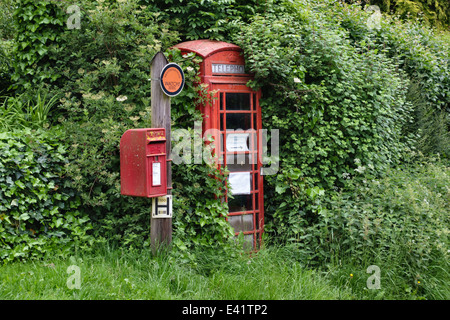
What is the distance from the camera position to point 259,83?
609cm

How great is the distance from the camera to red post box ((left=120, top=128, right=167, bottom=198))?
14.9 feet

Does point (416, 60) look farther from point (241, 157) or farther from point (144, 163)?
point (144, 163)

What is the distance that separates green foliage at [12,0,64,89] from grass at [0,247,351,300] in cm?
277

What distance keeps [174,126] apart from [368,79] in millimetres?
3190

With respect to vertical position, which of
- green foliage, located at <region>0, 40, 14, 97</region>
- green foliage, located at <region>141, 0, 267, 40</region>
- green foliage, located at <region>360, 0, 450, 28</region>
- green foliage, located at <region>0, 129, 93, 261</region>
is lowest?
green foliage, located at <region>0, 129, 93, 261</region>

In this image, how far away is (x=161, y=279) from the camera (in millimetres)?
4336

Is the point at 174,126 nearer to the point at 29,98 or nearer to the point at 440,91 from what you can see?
the point at 29,98

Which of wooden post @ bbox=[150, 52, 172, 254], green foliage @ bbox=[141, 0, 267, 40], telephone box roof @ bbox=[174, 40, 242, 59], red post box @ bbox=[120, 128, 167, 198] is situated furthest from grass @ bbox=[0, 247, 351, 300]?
green foliage @ bbox=[141, 0, 267, 40]

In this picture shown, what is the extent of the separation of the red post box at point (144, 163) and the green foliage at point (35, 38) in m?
2.10

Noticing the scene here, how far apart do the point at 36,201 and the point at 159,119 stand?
1678mm

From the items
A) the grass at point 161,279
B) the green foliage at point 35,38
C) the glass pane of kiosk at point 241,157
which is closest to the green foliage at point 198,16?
the glass pane of kiosk at point 241,157

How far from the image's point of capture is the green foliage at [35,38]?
6000 millimetres

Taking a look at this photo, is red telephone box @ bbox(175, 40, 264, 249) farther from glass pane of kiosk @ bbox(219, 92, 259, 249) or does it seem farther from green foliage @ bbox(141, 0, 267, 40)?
green foliage @ bbox(141, 0, 267, 40)
